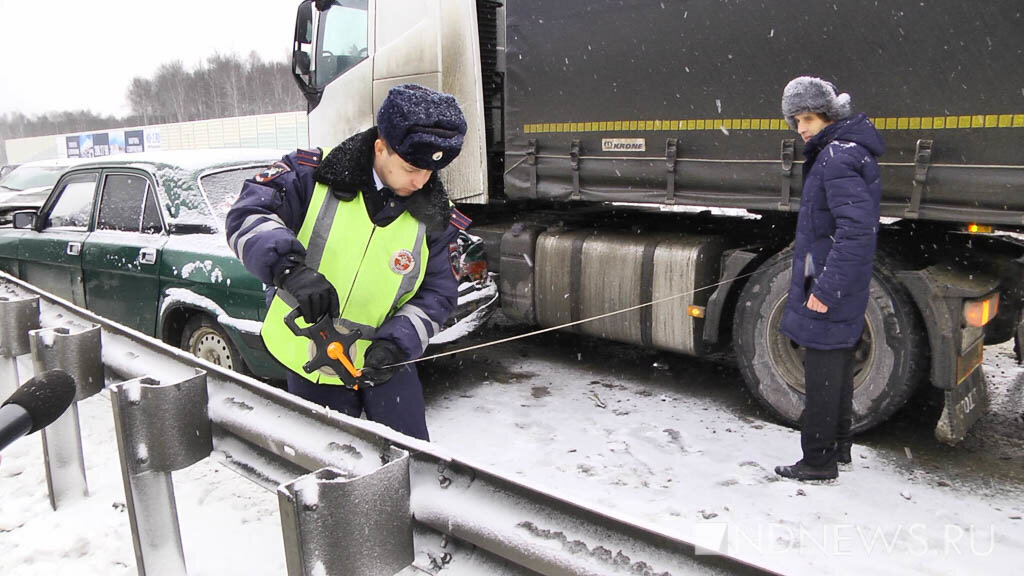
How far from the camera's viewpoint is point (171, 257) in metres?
5.07

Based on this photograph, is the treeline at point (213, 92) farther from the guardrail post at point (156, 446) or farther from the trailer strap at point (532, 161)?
the guardrail post at point (156, 446)

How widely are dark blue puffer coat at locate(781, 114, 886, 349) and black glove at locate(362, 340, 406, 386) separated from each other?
2250mm

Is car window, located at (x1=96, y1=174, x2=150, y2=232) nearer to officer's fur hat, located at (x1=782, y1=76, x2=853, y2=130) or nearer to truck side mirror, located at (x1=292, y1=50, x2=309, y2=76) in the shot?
truck side mirror, located at (x1=292, y1=50, x2=309, y2=76)

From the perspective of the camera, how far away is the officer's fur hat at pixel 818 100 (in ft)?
12.0

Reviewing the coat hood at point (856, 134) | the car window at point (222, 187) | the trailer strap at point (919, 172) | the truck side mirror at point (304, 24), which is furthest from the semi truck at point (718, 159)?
the car window at point (222, 187)

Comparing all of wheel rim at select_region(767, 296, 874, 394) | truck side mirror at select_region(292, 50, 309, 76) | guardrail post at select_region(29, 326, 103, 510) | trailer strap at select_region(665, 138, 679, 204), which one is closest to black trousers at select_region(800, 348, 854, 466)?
wheel rim at select_region(767, 296, 874, 394)

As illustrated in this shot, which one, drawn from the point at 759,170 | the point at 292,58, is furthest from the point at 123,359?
the point at 292,58

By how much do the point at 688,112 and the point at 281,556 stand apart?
3.55m

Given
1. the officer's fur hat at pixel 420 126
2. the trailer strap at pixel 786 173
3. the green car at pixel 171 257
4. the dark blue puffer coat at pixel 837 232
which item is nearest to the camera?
the officer's fur hat at pixel 420 126

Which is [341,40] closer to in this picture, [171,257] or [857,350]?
[171,257]

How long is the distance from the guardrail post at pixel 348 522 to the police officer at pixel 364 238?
32.5 inches

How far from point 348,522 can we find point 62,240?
5.62 metres

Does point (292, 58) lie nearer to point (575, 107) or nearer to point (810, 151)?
point (575, 107)

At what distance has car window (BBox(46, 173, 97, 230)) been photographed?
5.91 meters
